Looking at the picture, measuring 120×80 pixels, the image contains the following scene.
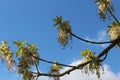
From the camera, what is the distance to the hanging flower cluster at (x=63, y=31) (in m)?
13.6

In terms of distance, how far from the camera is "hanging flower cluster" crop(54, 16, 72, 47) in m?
13.6

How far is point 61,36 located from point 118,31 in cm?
209

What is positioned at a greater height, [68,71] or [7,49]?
[7,49]

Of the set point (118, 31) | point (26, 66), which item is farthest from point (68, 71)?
point (118, 31)

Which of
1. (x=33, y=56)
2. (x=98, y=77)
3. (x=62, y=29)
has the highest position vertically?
(x=62, y=29)

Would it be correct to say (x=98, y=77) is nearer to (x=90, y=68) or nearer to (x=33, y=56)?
(x=90, y=68)

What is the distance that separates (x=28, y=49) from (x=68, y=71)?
5.60ft

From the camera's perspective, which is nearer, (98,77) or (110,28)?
(98,77)

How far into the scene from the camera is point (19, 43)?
46.4ft

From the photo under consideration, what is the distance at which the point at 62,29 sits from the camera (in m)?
13.8

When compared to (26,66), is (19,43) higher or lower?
higher

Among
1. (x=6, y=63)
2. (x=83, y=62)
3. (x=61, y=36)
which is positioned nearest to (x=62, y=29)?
(x=61, y=36)

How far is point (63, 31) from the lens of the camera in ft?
45.0

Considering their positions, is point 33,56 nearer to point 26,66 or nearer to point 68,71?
point 26,66
